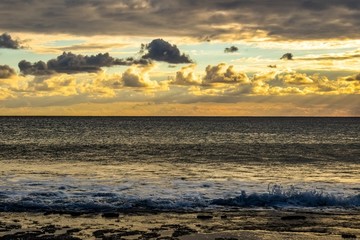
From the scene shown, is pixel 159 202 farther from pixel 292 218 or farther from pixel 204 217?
pixel 292 218

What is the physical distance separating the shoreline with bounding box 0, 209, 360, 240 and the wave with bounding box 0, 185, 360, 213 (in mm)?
1658

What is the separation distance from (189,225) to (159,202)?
702 cm

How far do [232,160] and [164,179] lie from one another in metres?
20.8

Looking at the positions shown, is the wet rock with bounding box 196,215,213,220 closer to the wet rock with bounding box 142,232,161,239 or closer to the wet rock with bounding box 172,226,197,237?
the wet rock with bounding box 172,226,197,237

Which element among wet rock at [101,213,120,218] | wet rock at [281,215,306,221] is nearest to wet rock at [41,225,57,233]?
wet rock at [101,213,120,218]

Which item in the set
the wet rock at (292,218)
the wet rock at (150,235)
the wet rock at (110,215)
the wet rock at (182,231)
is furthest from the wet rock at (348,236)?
the wet rock at (110,215)

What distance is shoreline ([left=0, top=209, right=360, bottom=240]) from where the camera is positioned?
70.3 feet

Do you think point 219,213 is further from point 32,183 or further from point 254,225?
point 32,183

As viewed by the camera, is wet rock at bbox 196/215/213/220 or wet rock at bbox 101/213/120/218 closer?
wet rock at bbox 196/215/213/220

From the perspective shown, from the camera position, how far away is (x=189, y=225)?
23.8 metres

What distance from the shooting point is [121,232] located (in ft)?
72.2

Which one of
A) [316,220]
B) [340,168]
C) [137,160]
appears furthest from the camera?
[137,160]

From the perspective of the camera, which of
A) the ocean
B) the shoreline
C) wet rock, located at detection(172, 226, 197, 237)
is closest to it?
the shoreline

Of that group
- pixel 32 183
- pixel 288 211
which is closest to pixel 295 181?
pixel 288 211
